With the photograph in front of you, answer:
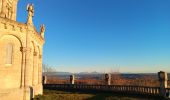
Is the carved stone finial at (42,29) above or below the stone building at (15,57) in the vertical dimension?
above

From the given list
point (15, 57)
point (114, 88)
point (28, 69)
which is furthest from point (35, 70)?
point (114, 88)

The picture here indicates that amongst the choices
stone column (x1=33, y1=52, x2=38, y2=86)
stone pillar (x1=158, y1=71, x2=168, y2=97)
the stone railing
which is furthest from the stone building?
stone pillar (x1=158, y1=71, x2=168, y2=97)

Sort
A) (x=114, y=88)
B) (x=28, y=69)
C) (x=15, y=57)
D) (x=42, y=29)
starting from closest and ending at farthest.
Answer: (x=15, y=57) < (x=28, y=69) < (x=114, y=88) < (x=42, y=29)

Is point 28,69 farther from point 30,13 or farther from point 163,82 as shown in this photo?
point 163,82

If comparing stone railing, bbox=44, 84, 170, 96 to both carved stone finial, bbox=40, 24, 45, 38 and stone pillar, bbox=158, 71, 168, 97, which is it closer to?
stone pillar, bbox=158, 71, 168, 97

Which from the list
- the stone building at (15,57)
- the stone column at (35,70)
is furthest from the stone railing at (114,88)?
the stone building at (15,57)

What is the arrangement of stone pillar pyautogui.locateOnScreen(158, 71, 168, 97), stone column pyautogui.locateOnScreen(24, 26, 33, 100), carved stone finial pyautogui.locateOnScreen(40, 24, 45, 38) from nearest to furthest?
stone column pyautogui.locateOnScreen(24, 26, 33, 100), stone pillar pyautogui.locateOnScreen(158, 71, 168, 97), carved stone finial pyautogui.locateOnScreen(40, 24, 45, 38)

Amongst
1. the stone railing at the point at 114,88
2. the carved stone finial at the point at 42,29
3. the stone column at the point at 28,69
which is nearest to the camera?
the stone column at the point at 28,69

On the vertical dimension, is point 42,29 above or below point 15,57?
above

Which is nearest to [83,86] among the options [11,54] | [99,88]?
[99,88]

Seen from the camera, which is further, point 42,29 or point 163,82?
point 42,29

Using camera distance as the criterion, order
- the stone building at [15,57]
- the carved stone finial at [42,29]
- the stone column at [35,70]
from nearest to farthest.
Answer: the stone building at [15,57] < the stone column at [35,70] < the carved stone finial at [42,29]

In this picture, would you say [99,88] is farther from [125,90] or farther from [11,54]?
[11,54]

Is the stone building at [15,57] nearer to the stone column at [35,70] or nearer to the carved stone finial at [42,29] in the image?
the stone column at [35,70]
